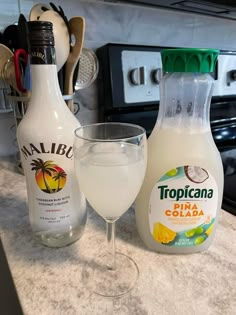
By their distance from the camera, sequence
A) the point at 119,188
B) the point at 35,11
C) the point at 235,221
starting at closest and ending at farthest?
the point at 119,188 → the point at 235,221 → the point at 35,11

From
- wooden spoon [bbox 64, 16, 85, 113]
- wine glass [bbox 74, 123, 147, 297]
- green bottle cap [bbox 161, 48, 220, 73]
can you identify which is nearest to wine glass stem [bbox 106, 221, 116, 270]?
wine glass [bbox 74, 123, 147, 297]

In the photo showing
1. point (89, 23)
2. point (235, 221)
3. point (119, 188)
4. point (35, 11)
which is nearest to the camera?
point (119, 188)

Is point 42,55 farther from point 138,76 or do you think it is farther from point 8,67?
point 138,76

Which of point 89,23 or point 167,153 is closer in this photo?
point 167,153

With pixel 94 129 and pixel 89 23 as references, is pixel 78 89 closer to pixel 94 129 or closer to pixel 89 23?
pixel 89 23

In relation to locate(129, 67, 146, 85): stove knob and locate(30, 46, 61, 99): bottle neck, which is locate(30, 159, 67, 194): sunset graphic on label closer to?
locate(30, 46, 61, 99): bottle neck

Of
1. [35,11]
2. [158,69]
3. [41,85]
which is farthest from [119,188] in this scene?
[158,69]

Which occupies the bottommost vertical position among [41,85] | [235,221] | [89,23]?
[235,221]
